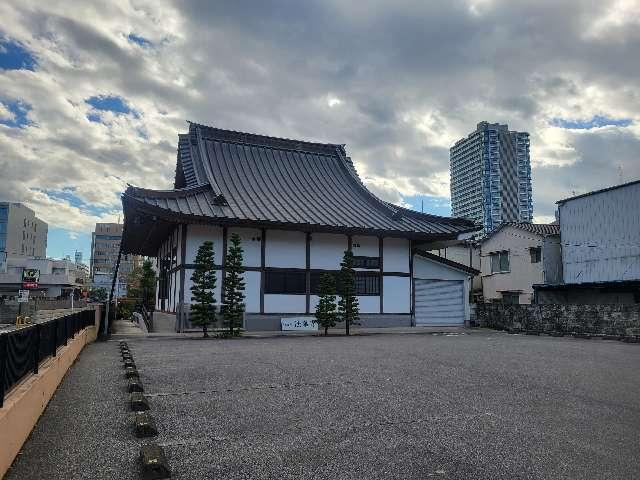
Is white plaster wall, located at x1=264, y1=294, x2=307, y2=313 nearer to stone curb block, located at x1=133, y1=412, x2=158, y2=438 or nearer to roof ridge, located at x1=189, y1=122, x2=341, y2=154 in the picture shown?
roof ridge, located at x1=189, y1=122, x2=341, y2=154

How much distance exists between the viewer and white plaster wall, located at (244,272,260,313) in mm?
21438

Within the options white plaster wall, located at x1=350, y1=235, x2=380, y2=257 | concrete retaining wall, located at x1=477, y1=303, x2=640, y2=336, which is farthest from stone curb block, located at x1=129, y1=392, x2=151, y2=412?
concrete retaining wall, located at x1=477, y1=303, x2=640, y2=336

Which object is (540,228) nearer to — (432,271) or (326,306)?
(432,271)

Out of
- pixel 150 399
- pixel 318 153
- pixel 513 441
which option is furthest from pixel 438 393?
pixel 318 153

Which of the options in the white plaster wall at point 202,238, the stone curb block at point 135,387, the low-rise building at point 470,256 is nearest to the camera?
the stone curb block at point 135,387

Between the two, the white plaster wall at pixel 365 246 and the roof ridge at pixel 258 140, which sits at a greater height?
the roof ridge at pixel 258 140

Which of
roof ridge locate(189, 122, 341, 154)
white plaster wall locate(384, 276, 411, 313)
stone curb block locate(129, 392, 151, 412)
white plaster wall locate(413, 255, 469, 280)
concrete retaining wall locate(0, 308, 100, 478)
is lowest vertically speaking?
stone curb block locate(129, 392, 151, 412)

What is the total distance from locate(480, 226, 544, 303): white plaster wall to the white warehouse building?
7998 mm

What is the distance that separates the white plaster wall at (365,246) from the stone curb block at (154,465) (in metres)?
19.7

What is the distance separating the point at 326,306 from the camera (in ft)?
67.7

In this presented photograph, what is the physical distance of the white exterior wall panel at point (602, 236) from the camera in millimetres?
26188

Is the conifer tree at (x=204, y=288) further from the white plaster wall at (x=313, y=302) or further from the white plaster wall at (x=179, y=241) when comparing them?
the white plaster wall at (x=313, y=302)

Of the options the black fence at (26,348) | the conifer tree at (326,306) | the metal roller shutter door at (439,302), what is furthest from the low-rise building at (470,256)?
the black fence at (26,348)

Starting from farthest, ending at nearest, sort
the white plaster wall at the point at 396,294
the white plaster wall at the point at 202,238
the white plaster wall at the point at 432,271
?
the white plaster wall at the point at 432,271
the white plaster wall at the point at 396,294
the white plaster wall at the point at 202,238
